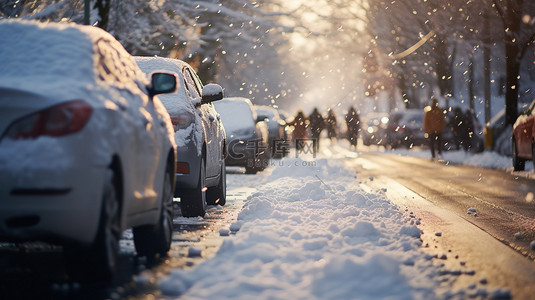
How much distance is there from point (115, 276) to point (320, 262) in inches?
58.5

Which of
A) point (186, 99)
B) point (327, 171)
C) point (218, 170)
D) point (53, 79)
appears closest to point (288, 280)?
point (53, 79)

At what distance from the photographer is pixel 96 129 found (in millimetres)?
5406

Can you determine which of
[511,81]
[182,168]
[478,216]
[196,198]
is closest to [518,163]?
[511,81]

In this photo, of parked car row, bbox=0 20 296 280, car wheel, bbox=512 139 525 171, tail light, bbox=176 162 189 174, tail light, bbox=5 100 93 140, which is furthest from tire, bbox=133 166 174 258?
car wheel, bbox=512 139 525 171

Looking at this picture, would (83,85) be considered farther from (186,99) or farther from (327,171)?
(327,171)

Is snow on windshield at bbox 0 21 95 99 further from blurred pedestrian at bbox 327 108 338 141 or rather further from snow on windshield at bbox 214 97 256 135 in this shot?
blurred pedestrian at bbox 327 108 338 141

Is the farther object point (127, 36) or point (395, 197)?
point (127, 36)

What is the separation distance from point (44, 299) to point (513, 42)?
24747 mm

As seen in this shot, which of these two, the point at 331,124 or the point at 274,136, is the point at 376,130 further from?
the point at 274,136

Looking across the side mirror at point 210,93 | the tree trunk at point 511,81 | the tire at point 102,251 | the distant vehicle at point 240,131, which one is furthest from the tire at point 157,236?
the tree trunk at point 511,81

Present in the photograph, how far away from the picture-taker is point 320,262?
21.5 ft

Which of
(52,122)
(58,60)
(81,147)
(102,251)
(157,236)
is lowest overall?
(157,236)

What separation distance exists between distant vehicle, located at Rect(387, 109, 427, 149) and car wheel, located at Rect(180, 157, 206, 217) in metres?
28.0

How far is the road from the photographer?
6770mm
